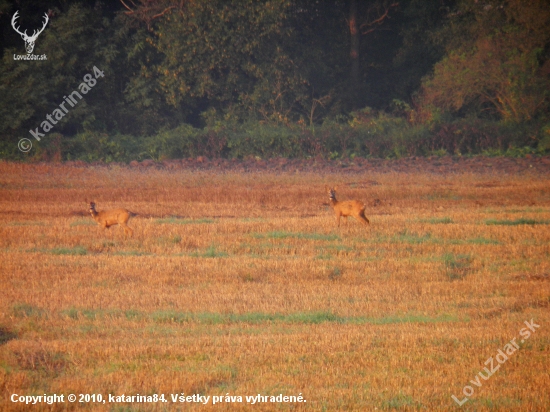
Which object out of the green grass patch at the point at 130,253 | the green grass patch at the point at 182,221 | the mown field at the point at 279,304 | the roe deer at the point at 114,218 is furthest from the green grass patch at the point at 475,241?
the roe deer at the point at 114,218

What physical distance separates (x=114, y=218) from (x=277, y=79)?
951 inches

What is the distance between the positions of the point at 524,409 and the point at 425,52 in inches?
1471

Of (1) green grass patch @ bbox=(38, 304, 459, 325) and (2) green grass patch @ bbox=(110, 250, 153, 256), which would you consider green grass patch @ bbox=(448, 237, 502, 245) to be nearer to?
(1) green grass patch @ bbox=(38, 304, 459, 325)

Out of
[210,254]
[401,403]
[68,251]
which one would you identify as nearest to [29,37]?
[68,251]

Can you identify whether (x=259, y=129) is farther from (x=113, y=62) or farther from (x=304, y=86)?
(x=113, y=62)

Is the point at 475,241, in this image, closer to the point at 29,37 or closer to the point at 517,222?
the point at 517,222

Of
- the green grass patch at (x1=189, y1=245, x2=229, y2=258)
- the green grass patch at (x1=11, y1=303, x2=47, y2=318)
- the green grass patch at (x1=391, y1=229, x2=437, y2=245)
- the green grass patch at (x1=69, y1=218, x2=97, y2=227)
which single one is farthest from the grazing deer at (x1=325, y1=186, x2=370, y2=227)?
the green grass patch at (x1=11, y1=303, x2=47, y2=318)

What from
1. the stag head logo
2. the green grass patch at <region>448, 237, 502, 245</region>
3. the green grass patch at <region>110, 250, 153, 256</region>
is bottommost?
the green grass patch at <region>448, 237, 502, 245</region>

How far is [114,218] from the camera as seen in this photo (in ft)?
51.0

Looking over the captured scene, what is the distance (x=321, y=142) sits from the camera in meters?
33.1

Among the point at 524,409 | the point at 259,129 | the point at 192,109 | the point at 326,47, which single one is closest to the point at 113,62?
the point at 192,109

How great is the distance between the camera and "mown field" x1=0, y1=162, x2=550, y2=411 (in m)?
6.69

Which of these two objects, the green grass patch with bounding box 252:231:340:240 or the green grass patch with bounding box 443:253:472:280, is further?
the green grass patch with bounding box 252:231:340:240

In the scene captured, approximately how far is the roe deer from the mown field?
12.0 inches
